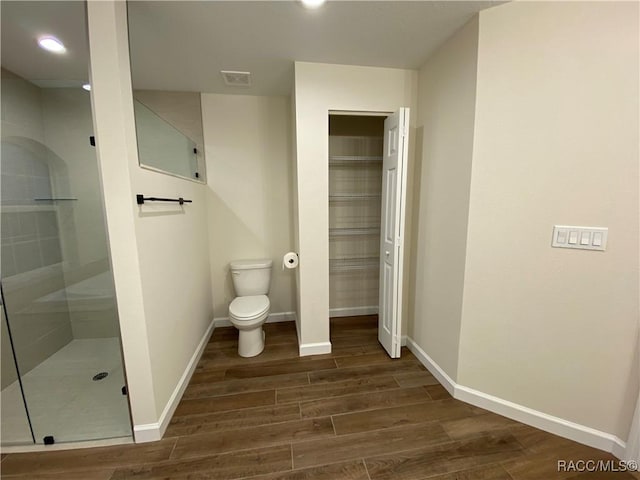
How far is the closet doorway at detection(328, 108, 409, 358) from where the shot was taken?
7.61 feet

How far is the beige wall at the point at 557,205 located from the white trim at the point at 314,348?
120 cm

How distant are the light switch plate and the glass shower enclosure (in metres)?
2.43

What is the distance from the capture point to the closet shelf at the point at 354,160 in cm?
258

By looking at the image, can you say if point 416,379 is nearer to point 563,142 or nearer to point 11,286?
point 563,142

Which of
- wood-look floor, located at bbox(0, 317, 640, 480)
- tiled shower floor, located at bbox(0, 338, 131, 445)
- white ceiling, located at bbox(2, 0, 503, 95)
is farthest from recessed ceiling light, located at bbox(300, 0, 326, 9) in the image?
wood-look floor, located at bbox(0, 317, 640, 480)

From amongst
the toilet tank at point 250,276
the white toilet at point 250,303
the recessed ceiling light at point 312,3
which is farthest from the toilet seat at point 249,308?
the recessed ceiling light at point 312,3

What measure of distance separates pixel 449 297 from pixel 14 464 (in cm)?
265

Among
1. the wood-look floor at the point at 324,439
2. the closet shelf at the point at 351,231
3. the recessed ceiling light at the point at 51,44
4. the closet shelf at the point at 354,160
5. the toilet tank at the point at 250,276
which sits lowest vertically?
the wood-look floor at the point at 324,439

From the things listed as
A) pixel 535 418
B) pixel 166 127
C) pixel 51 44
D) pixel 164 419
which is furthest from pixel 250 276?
pixel 535 418

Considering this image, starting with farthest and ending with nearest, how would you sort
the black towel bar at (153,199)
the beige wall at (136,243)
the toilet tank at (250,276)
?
the toilet tank at (250,276), the black towel bar at (153,199), the beige wall at (136,243)

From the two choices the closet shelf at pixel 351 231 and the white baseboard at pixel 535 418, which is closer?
the white baseboard at pixel 535 418

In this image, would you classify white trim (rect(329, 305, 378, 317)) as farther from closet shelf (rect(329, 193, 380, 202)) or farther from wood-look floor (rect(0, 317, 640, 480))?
closet shelf (rect(329, 193, 380, 202))

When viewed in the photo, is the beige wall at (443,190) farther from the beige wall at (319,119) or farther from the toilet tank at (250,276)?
the toilet tank at (250,276)

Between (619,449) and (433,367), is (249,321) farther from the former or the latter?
(619,449)
